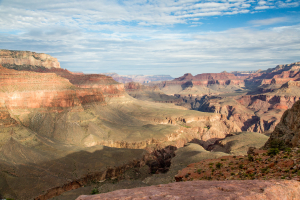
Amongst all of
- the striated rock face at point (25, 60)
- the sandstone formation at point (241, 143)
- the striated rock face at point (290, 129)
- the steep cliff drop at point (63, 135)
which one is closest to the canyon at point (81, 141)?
the steep cliff drop at point (63, 135)

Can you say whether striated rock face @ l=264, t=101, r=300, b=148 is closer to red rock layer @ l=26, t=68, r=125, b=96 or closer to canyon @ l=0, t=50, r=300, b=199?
canyon @ l=0, t=50, r=300, b=199

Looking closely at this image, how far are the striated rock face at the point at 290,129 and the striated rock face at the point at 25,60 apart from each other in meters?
138

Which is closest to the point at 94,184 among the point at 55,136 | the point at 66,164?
the point at 66,164

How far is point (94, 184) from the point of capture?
4381 cm

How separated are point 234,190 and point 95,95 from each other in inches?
3701

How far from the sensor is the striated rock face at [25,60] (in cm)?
12731

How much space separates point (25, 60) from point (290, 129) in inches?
5852

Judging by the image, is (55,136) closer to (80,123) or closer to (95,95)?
(80,123)

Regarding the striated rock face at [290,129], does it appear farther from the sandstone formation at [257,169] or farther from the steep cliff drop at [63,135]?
the steep cliff drop at [63,135]

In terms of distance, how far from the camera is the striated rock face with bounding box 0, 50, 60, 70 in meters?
127

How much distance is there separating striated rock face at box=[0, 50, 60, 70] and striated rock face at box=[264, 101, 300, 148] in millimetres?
137816

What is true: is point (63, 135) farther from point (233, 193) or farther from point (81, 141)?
point (233, 193)

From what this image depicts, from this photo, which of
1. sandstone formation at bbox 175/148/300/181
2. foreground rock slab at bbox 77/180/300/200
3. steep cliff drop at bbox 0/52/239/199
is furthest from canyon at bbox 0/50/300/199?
foreground rock slab at bbox 77/180/300/200

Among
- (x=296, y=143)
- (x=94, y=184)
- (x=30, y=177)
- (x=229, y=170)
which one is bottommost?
(x=94, y=184)
